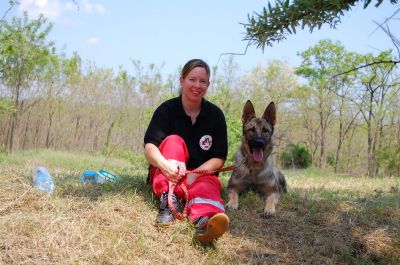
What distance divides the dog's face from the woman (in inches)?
14.8

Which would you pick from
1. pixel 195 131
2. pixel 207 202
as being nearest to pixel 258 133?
pixel 195 131

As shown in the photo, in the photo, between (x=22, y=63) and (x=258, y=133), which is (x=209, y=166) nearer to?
(x=258, y=133)

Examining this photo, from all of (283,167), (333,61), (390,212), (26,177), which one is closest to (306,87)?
(333,61)

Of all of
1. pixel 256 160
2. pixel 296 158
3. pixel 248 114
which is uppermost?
pixel 248 114

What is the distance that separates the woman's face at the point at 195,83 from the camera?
3814mm

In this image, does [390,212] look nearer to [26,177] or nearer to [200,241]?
[200,241]

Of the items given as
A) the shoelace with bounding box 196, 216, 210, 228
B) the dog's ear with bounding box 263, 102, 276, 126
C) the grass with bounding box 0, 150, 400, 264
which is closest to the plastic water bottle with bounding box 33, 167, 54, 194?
the grass with bounding box 0, 150, 400, 264

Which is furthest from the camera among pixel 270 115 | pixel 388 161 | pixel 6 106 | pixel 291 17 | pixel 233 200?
pixel 388 161

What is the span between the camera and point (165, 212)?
3402mm

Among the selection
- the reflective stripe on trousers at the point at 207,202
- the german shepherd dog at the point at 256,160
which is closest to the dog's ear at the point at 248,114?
the german shepherd dog at the point at 256,160

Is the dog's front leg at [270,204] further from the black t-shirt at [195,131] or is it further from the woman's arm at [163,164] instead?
the woman's arm at [163,164]

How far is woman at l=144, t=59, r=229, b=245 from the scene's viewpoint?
11.2 feet

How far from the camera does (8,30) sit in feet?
43.0

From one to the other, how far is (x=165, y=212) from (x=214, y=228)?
597 mm
